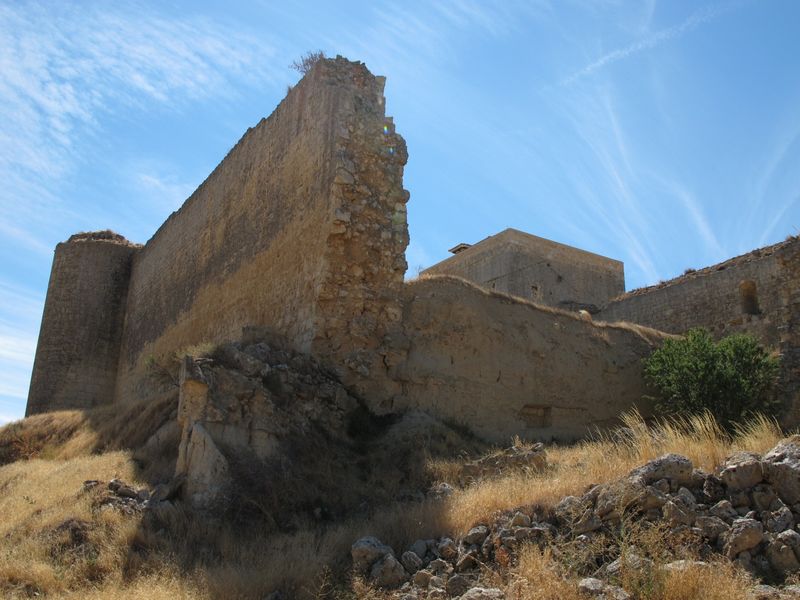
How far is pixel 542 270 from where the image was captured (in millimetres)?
23109

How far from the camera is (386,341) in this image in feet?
36.2

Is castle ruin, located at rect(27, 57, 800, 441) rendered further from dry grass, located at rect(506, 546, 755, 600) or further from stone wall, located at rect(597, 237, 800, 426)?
dry grass, located at rect(506, 546, 755, 600)

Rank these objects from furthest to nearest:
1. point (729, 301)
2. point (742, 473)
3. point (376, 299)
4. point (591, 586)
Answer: point (729, 301), point (376, 299), point (742, 473), point (591, 586)

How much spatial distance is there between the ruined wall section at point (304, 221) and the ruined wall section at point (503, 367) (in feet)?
3.14

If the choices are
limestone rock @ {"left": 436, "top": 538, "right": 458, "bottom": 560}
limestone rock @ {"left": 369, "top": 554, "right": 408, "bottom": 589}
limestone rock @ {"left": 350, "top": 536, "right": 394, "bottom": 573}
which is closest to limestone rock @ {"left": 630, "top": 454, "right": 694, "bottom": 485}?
limestone rock @ {"left": 436, "top": 538, "right": 458, "bottom": 560}

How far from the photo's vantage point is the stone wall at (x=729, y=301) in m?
15.1

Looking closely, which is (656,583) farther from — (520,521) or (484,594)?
(520,521)

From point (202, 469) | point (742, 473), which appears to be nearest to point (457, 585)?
point (742, 473)

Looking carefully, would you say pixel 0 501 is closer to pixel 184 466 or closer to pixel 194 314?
pixel 184 466

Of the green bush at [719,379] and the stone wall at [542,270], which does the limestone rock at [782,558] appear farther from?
the stone wall at [542,270]

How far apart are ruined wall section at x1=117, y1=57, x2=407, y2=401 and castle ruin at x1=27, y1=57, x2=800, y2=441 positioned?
33 mm

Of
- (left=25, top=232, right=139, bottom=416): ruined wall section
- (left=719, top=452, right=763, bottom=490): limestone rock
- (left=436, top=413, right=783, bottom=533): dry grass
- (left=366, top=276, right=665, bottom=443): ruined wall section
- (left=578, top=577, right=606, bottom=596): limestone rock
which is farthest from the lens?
(left=25, top=232, right=139, bottom=416): ruined wall section

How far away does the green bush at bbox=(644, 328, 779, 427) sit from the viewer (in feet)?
39.8

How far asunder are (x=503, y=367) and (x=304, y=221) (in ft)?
13.0
